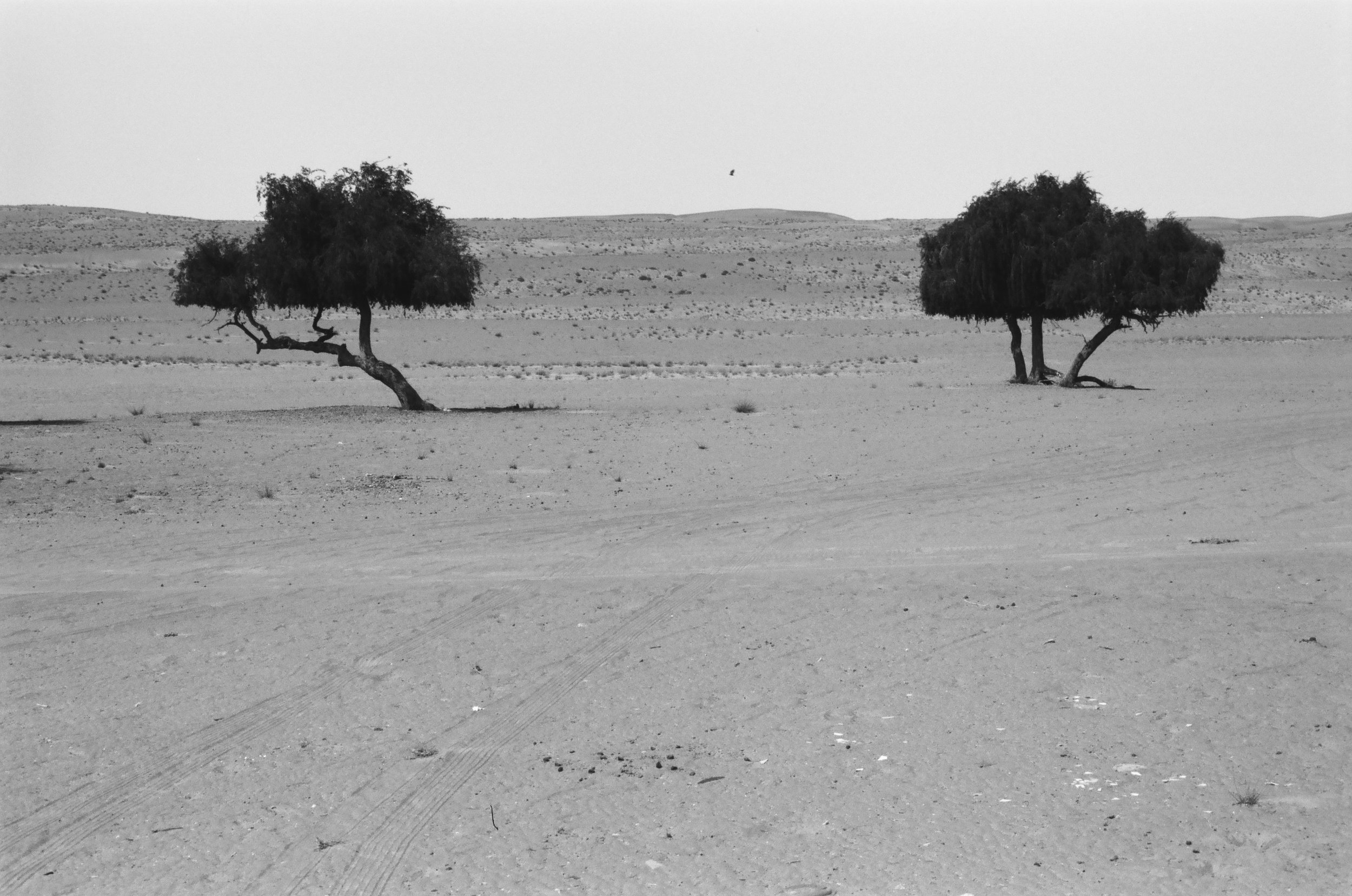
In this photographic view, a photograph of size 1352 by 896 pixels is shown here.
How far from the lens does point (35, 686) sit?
10039 millimetres

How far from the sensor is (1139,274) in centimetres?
3697

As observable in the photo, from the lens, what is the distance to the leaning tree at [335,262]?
30.9m

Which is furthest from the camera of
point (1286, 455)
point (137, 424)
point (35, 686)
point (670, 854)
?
point (137, 424)

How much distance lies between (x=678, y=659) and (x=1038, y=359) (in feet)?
108

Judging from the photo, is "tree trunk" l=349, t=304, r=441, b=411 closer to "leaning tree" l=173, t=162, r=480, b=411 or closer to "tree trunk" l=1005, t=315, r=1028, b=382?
"leaning tree" l=173, t=162, r=480, b=411

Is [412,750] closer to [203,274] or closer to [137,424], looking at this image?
[137,424]

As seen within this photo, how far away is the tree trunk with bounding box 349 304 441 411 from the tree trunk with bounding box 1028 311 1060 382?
18.0 m

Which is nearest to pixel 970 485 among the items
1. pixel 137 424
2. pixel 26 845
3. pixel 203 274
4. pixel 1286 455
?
pixel 1286 455

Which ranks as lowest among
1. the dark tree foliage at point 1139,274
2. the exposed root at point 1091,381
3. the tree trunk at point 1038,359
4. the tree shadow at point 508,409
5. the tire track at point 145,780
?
the tire track at point 145,780

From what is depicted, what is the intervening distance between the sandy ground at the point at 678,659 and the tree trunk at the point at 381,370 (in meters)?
4.54

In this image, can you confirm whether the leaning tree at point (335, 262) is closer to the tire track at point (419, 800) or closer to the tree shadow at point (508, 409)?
the tree shadow at point (508, 409)

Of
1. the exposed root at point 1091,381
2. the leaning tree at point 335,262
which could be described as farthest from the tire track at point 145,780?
the exposed root at point 1091,381

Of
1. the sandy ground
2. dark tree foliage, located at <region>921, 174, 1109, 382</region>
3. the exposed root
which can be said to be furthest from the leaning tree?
the exposed root

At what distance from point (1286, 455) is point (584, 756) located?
55.9 feet
